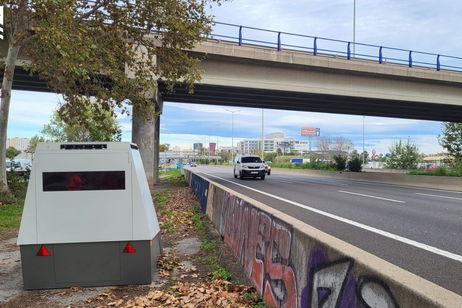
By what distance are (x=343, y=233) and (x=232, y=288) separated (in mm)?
3585

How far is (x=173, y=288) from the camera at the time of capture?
5.30m

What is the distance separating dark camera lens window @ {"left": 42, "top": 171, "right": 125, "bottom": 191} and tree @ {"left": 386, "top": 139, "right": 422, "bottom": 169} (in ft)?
205

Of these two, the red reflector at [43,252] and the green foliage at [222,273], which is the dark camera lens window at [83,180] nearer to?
the red reflector at [43,252]

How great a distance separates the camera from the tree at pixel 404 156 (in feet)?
203

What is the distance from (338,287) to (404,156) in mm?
66170

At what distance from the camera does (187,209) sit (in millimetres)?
13203

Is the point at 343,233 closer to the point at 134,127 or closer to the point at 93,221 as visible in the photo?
the point at 93,221

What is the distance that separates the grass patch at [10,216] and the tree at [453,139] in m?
49.0

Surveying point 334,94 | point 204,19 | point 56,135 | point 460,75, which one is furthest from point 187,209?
point 56,135

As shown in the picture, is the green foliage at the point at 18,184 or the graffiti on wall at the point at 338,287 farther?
the green foliage at the point at 18,184

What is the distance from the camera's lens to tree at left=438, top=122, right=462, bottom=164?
48312 mm

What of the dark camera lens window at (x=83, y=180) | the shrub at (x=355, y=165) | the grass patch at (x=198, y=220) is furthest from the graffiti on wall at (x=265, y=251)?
the shrub at (x=355, y=165)

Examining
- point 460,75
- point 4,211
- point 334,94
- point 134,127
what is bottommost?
point 4,211

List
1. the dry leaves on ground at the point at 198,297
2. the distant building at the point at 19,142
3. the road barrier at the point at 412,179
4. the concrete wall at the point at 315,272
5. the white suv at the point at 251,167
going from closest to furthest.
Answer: the concrete wall at the point at 315,272 → the dry leaves on ground at the point at 198,297 → the road barrier at the point at 412,179 → the white suv at the point at 251,167 → the distant building at the point at 19,142
